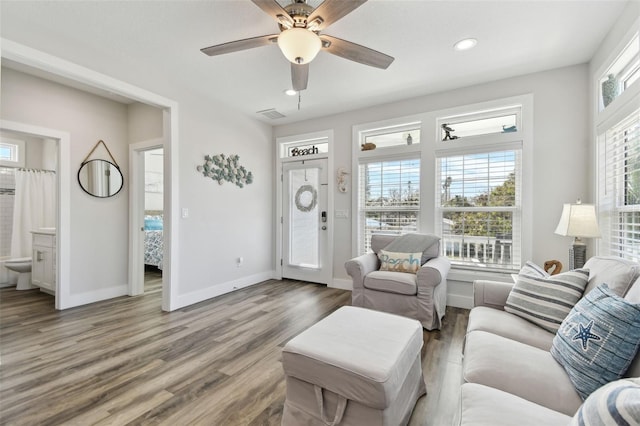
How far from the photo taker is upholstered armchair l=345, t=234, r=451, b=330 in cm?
277

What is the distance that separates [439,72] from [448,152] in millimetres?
956

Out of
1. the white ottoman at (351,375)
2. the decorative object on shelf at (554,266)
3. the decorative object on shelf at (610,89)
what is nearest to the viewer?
the white ottoman at (351,375)

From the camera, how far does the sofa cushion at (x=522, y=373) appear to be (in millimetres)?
1112

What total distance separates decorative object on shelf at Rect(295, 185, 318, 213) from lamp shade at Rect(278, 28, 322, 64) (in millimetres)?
2789

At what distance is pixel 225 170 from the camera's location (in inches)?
158

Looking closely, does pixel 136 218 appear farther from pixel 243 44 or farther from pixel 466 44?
pixel 466 44

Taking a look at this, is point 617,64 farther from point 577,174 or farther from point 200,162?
point 200,162

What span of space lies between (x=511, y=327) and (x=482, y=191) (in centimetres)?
209

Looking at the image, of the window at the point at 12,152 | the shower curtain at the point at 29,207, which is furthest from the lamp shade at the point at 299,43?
the window at the point at 12,152

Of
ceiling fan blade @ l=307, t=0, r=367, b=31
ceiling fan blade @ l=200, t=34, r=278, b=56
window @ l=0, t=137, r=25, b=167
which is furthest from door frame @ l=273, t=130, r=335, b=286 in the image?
window @ l=0, t=137, r=25, b=167

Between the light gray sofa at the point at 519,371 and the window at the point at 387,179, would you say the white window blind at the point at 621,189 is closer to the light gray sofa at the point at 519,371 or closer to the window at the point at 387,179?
the light gray sofa at the point at 519,371

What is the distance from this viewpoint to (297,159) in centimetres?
471

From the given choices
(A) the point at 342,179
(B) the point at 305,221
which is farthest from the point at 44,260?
(A) the point at 342,179

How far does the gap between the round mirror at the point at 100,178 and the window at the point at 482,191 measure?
14.1 ft
